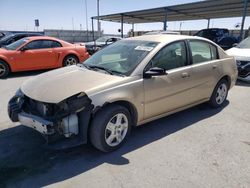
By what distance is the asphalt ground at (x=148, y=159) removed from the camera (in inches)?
109

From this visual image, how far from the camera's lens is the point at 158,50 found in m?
3.79

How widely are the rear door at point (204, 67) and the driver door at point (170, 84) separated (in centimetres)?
17

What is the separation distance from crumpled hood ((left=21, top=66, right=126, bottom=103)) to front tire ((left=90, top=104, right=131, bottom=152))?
340 millimetres

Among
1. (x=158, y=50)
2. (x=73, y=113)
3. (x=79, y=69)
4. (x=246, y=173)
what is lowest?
(x=246, y=173)

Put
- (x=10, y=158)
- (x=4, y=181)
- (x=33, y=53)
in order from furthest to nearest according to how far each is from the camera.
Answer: (x=33, y=53), (x=10, y=158), (x=4, y=181)

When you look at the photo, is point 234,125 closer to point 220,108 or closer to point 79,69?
point 220,108

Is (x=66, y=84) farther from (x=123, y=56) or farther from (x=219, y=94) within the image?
(x=219, y=94)

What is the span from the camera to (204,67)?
452cm

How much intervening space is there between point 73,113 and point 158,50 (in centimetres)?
173

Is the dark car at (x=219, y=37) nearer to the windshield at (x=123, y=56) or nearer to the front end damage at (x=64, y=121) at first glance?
the windshield at (x=123, y=56)

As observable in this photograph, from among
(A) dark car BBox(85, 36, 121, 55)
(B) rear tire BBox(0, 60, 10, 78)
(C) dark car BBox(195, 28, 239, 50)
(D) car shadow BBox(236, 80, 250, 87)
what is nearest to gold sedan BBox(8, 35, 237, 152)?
(D) car shadow BBox(236, 80, 250, 87)

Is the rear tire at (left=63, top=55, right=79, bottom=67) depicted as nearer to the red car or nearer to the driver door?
the red car

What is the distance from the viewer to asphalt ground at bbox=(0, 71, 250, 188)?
2758 mm

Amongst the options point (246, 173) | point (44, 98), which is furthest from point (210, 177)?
point (44, 98)
